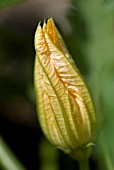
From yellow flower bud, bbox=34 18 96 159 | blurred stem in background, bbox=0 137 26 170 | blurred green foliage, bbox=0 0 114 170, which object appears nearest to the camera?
yellow flower bud, bbox=34 18 96 159

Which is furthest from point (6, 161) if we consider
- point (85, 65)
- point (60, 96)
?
point (60, 96)

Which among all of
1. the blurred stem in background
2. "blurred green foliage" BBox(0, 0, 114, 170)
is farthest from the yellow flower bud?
the blurred stem in background

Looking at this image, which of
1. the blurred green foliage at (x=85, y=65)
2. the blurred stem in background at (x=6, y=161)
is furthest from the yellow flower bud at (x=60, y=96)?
the blurred stem in background at (x=6, y=161)

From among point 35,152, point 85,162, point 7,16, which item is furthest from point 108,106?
point 7,16

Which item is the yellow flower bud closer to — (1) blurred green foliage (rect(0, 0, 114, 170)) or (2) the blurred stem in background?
(1) blurred green foliage (rect(0, 0, 114, 170))

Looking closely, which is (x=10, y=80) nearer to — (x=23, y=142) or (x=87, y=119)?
(x=23, y=142)

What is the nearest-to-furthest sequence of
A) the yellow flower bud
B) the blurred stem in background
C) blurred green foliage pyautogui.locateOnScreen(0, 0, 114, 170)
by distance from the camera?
the yellow flower bud → blurred green foliage pyautogui.locateOnScreen(0, 0, 114, 170) → the blurred stem in background
